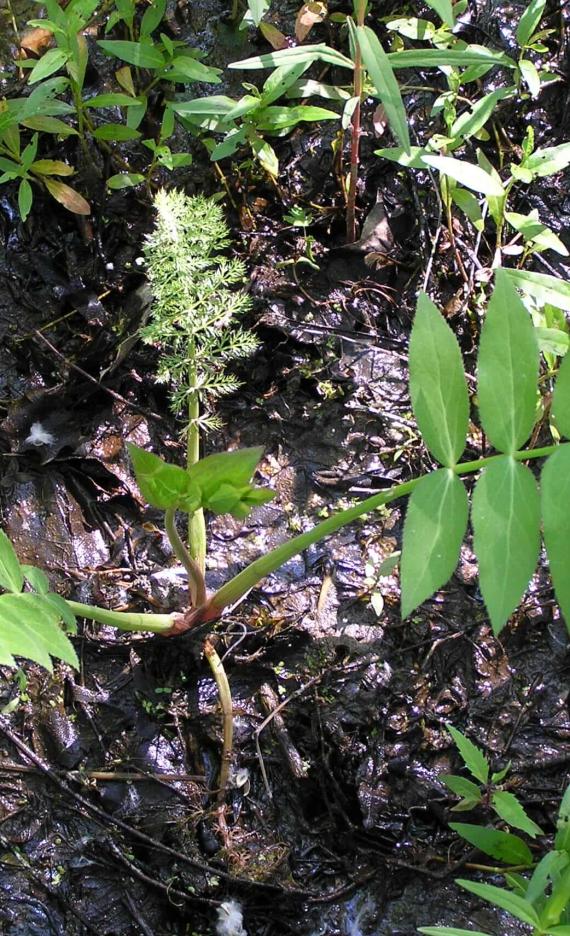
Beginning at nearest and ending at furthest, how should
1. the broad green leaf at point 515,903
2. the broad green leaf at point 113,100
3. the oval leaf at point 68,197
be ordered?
the broad green leaf at point 515,903
the broad green leaf at point 113,100
the oval leaf at point 68,197

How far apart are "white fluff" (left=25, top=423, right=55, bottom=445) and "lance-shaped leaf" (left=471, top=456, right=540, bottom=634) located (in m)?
1.47

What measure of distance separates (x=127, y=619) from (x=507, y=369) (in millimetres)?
1089

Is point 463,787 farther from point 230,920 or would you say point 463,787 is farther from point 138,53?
point 138,53

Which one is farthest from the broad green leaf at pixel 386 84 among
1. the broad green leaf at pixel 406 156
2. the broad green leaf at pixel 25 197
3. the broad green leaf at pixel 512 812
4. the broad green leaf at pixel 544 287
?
the broad green leaf at pixel 512 812

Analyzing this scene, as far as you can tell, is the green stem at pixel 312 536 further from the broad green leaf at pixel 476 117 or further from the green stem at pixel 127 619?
the broad green leaf at pixel 476 117

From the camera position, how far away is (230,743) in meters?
2.02

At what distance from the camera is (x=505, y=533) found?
1.21 metres

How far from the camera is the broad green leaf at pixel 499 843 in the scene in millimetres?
1755

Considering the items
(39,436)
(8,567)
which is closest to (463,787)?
(8,567)

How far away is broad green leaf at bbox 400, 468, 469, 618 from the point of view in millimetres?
1223

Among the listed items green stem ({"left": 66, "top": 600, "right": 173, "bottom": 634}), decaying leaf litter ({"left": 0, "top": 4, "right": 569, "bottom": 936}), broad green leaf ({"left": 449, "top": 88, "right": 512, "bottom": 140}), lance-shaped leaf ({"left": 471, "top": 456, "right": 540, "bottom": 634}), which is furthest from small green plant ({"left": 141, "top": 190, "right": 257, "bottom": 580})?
lance-shaped leaf ({"left": 471, "top": 456, "right": 540, "bottom": 634})

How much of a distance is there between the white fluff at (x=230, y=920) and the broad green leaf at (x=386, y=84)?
1787 mm

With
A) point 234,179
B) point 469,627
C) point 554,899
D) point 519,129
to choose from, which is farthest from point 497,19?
point 554,899

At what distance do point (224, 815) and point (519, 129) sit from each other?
2.31m
